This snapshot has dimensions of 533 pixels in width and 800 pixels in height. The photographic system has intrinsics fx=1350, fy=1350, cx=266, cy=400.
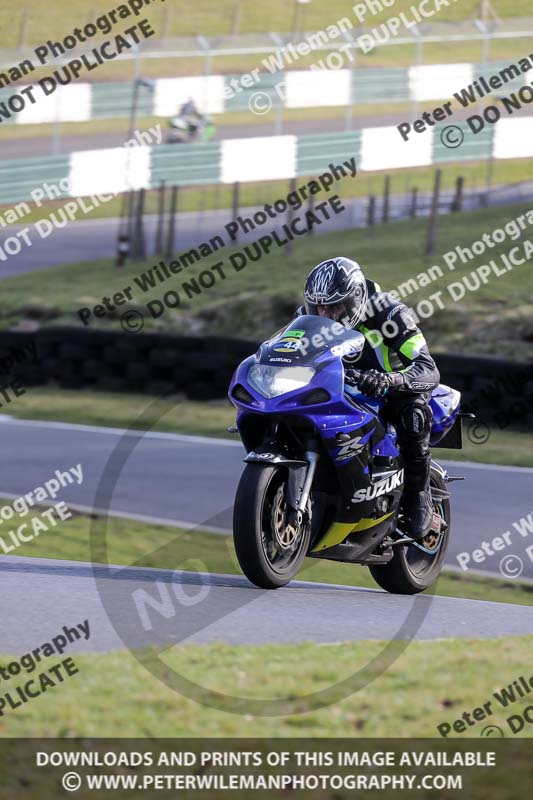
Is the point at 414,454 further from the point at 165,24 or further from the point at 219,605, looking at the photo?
the point at 165,24

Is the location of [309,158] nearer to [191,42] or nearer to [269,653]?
[191,42]

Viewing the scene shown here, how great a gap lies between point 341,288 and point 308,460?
0.87 m

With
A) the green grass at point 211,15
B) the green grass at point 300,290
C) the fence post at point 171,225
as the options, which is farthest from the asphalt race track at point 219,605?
the green grass at point 211,15

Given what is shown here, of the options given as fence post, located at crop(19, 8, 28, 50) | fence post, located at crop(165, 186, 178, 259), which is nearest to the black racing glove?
fence post, located at crop(165, 186, 178, 259)

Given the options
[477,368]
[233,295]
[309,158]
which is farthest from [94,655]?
[309,158]

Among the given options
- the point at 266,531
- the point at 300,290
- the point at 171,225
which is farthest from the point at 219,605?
the point at 171,225

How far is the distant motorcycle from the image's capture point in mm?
28484

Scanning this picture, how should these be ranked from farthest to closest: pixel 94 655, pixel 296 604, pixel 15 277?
pixel 15 277, pixel 296 604, pixel 94 655

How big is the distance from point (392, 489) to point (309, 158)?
18195mm

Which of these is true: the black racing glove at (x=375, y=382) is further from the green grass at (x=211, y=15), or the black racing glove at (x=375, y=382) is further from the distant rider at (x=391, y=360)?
the green grass at (x=211, y=15)

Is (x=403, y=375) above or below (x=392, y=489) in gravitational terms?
above

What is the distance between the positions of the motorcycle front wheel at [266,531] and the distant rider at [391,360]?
69cm

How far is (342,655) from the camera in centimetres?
525

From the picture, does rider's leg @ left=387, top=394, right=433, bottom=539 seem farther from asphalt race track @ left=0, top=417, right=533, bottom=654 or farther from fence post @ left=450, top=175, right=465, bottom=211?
fence post @ left=450, top=175, right=465, bottom=211
